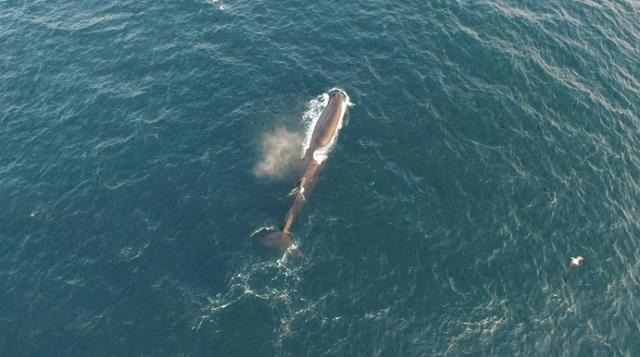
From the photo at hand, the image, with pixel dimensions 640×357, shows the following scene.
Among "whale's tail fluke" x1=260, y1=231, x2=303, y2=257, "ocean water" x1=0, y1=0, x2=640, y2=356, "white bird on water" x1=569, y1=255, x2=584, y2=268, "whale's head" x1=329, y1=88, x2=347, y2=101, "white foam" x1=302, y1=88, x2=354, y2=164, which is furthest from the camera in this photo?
"whale's head" x1=329, y1=88, x2=347, y2=101

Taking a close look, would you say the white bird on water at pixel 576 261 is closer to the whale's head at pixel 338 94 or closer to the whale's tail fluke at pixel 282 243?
the whale's tail fluke at pixel 282 243

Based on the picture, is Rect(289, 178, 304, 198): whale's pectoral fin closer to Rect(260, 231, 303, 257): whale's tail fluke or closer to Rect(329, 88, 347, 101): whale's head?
Rect(260, 231, 303, 257): whale's tail fluke

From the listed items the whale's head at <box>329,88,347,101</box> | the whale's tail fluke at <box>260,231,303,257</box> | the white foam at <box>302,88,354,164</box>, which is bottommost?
the whale's tail fluke at <box>260,231,303,257</box>

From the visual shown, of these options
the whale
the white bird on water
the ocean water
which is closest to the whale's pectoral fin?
the whale

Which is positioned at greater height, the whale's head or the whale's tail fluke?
the whale's head

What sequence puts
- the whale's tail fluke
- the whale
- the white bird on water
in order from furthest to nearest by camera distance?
1. the whale
2. the whale's tail fluke
3. the white bird on water

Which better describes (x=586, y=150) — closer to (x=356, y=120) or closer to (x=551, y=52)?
(x=551, y=52)
